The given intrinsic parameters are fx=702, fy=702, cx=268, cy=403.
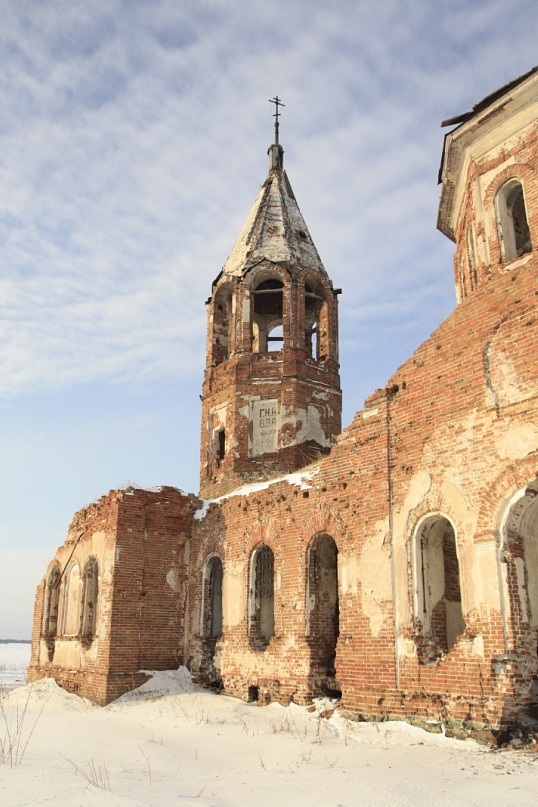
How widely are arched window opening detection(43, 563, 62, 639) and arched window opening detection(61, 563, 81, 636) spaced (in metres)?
0.63

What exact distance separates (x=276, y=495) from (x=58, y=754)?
18.9 ft

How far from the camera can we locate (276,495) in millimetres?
12852

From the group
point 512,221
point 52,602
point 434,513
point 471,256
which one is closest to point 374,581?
point 434,513

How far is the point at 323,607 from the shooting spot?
11703 millimetres

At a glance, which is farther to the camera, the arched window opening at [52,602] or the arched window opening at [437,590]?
the arched window opening at [52,602]

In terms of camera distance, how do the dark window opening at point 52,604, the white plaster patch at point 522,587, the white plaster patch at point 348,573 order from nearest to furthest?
1. the white plaster patch at point 522,587
2. the white plaster patch at point 348,573
3. the dark window opening at point 52,604

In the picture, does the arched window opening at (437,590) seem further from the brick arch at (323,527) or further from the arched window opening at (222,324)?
the arched window opening at (222,324)

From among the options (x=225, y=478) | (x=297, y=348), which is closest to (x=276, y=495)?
(x=225, y=478)

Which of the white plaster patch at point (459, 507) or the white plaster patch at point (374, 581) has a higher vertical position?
the white plaster patch at point (459, 507)

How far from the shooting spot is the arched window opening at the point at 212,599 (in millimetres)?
14375

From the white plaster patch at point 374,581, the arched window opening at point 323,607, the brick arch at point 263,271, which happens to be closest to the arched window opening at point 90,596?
the arched window opening at point 323,607

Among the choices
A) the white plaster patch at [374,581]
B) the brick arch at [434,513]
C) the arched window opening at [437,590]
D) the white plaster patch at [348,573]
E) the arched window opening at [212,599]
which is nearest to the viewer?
the brick arch at [434,513]

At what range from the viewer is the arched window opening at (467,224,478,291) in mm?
11945

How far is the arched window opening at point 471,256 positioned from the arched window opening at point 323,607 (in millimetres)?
5002
